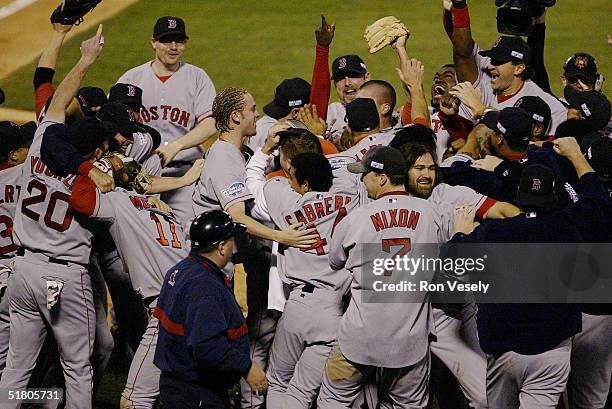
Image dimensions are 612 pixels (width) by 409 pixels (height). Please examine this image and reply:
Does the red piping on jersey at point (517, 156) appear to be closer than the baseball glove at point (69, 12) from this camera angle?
Yes

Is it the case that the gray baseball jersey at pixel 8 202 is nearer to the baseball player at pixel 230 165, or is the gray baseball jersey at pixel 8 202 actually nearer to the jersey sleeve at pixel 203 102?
the baseball player at pixel 230 165

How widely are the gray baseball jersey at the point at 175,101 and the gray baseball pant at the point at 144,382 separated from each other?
1912 millimetres

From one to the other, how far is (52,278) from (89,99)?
1.50 m

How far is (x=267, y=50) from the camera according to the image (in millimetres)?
13070

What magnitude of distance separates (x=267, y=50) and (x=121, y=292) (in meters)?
7.70

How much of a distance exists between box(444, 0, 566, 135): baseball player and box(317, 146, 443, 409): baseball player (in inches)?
51.4

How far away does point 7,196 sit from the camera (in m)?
5.67

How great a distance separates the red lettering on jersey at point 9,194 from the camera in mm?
5660

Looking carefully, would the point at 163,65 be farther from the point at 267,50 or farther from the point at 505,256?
the point at 267,50

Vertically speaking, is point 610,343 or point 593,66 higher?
point 593,66

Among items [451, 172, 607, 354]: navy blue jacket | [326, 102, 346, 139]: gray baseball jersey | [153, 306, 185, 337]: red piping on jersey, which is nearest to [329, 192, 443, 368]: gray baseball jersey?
[451, 172, 607, 354]: navy blue jacket

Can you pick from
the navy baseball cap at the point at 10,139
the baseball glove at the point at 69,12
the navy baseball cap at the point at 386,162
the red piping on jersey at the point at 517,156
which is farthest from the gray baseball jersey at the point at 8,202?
the red piping on jersey at the point at 517,156

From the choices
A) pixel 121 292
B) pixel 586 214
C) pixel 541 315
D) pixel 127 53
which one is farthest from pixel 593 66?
pixel 127 53

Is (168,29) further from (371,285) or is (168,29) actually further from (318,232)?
(371,285)
